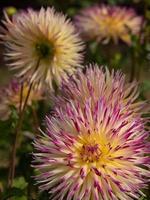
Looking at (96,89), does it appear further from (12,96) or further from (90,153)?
(12,96)

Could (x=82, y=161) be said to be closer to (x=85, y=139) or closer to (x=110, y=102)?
(x=85, y=139)

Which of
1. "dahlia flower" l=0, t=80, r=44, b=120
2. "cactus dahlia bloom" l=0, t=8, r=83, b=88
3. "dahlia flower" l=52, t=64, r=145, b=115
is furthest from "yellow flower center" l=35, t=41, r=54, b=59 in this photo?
"dahlia flower" l=0, t=80, r=44, b=120

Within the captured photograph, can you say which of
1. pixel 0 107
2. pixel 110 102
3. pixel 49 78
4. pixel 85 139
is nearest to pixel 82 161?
pixel 85 139

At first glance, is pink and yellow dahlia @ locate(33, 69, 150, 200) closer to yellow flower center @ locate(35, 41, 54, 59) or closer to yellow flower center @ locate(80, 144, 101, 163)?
yellow flower center @ locate(80, 144, 101, 163)

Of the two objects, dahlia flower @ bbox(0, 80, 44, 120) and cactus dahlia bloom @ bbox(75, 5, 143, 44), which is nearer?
dahlia flower @ bbox(0, 80, 44, 120)

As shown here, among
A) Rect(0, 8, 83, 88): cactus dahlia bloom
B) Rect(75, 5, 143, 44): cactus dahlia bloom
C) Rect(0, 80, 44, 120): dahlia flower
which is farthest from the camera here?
Rect(75, 5, 143, 44): cactus dahlia bloom

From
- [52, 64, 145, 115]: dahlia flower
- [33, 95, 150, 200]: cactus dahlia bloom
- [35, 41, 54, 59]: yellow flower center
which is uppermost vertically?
[35, 41, 54, 59]: yellow flower center

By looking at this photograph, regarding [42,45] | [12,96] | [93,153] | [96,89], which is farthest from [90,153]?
[12,96]
